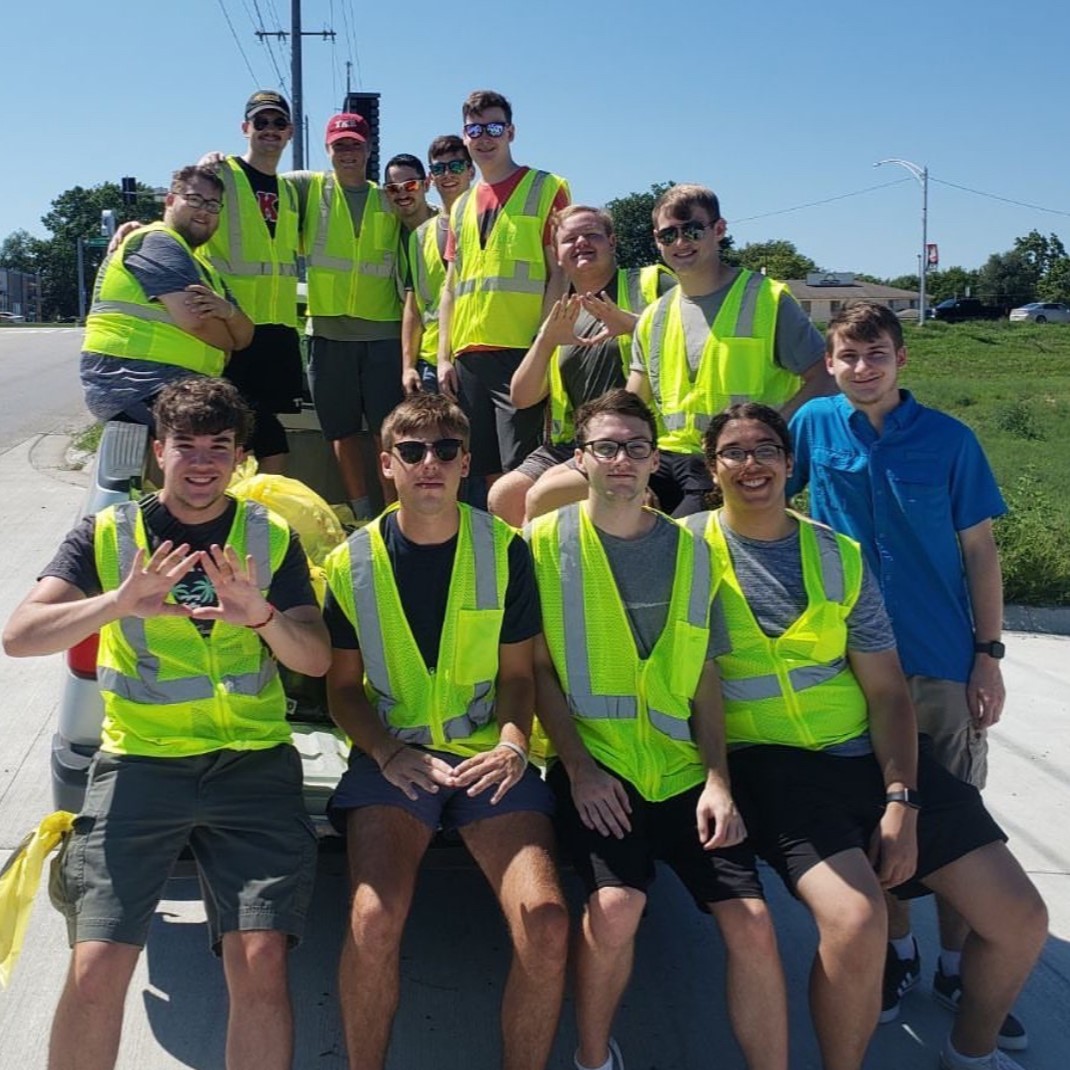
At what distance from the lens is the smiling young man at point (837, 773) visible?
107 inches

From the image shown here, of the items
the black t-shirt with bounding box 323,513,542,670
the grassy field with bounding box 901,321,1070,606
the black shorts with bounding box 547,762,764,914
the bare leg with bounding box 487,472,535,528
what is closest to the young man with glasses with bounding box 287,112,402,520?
the bare leg with bounding box 487,472,535,528

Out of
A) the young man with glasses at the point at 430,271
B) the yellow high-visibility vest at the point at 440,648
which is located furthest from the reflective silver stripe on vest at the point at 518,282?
the yellow high-visibility vest at the point at 440,648

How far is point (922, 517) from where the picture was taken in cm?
332

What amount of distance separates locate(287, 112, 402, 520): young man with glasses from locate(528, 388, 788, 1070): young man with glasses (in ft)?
8.15

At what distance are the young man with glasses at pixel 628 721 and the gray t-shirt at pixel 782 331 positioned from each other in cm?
91

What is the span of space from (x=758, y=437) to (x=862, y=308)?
2.11 ft

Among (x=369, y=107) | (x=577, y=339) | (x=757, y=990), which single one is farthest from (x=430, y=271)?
(x=369, y=107)

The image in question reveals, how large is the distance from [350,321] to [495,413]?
1.02 m

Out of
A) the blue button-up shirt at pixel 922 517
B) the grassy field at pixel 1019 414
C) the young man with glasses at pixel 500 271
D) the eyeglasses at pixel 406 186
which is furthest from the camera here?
the grassy field at pixel 1019 414

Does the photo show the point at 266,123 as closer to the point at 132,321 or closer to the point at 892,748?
the point at 132,321

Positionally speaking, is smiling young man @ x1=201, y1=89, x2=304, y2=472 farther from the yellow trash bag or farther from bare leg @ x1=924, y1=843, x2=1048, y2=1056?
bare leg @ x1=924, y1=843, x2=1048, y2=1056

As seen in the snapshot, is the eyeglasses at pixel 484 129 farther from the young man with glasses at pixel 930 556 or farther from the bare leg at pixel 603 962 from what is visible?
the bare leg at pixel 603 962

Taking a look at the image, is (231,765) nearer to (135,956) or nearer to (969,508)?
(135,956)

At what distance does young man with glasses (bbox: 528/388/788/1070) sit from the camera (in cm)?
270
